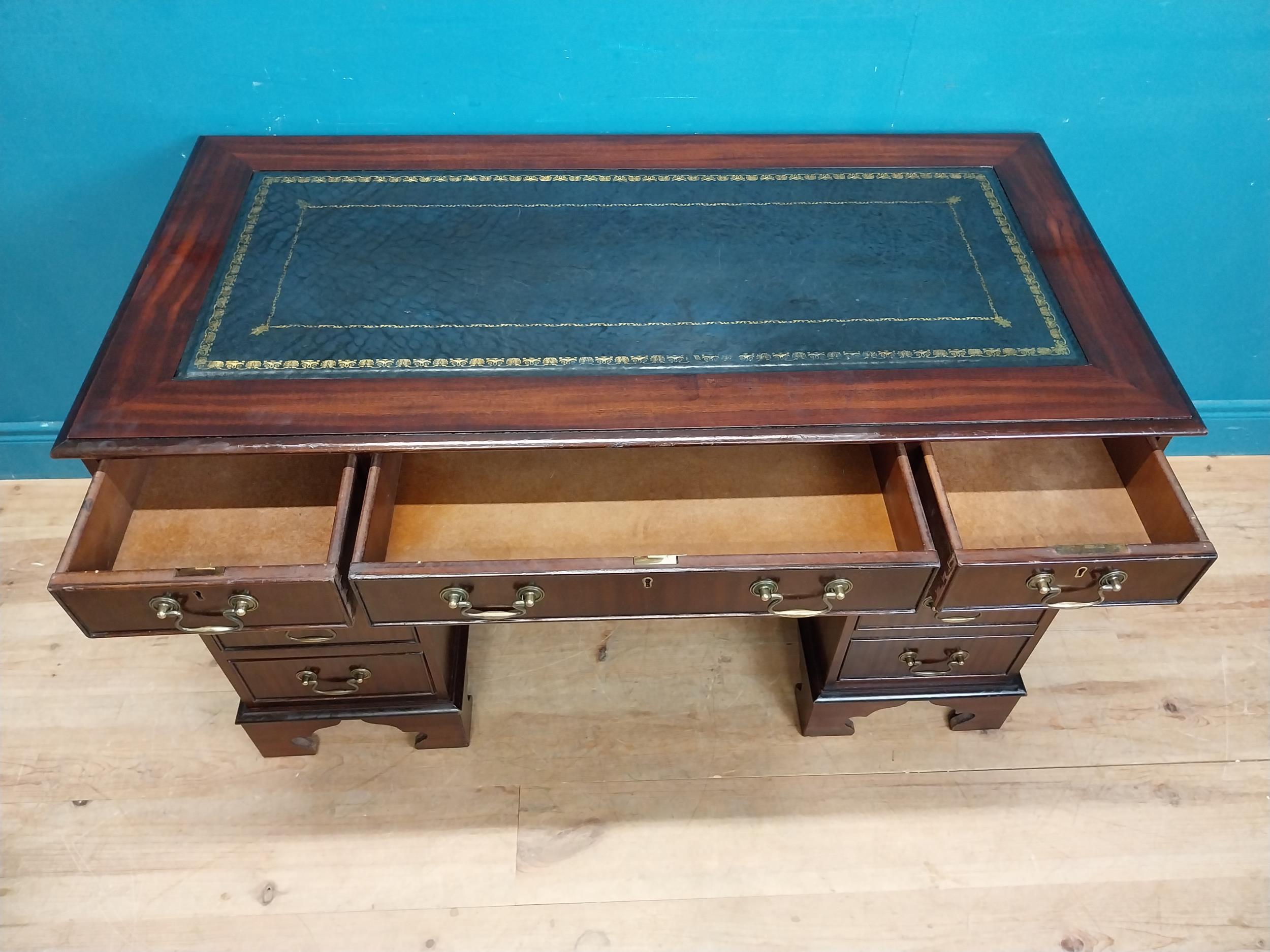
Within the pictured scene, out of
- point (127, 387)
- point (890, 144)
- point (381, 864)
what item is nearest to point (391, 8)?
point (127, 387)

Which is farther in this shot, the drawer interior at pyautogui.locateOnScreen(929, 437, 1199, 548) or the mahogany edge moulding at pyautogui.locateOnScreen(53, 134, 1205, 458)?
Answer: the drawer interior at pyautogui.locateOnScreen(929, 437, 1199, 548)

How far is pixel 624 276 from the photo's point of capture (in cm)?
118

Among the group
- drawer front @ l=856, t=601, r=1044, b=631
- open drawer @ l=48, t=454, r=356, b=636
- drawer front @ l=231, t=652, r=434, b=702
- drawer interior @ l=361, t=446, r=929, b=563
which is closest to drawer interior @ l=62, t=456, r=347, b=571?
open drawer @ l=48, t=454, r=356, b=636

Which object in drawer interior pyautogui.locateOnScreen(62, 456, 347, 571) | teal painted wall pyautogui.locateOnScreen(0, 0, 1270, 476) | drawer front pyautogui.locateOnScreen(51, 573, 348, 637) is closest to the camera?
drawer front pyautogui.locateOnScreen(51, 573, 348, 637)

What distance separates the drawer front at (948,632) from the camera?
128 centimetres

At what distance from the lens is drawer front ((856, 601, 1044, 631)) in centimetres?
124

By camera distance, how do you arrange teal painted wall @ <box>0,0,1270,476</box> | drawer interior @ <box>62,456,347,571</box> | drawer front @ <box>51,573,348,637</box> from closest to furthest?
drawer front @ <box>51,573,348,637</box>, drawer interior @ <box>62,456,347,571</box>, teal painted wall @ <box>0,0,1270,476</box>

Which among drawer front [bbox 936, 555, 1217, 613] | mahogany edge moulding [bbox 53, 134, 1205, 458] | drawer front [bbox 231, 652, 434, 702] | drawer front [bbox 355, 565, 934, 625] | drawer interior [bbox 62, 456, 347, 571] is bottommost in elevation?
drawer front [bbox 231, 652, 434, 702]

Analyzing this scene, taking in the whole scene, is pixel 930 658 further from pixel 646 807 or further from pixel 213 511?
pixel 213 511

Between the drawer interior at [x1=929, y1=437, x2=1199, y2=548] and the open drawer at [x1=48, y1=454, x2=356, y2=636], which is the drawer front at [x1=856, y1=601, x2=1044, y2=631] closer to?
the drawer interior at [x1=929, y1=437, x2=1199, y2=548]

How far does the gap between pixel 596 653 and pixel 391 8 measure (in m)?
1.09

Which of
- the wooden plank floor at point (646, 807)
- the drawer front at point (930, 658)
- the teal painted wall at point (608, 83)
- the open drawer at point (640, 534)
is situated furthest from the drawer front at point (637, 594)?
the teal painted wall at point (608, 83)

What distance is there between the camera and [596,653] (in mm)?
1613

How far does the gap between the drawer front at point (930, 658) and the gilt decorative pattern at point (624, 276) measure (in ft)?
1.48
